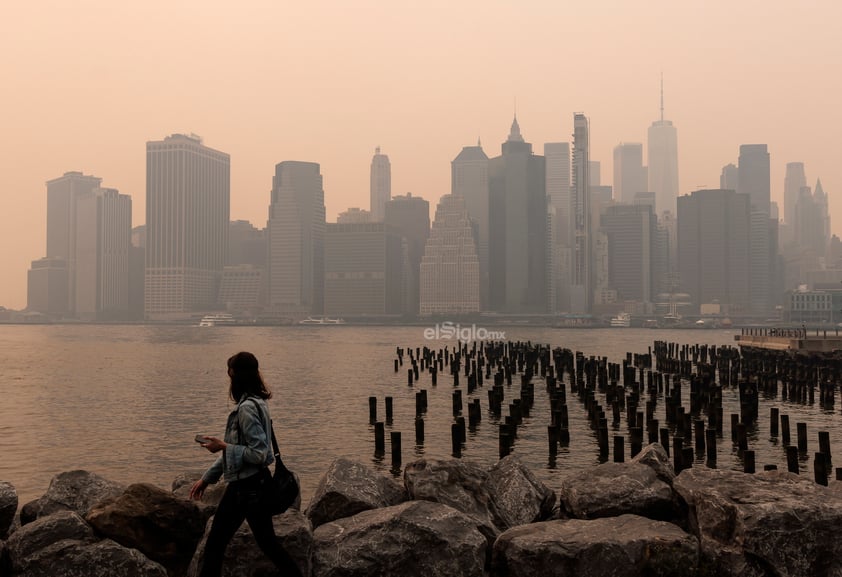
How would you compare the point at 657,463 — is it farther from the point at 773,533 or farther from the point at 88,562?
the point at 88,562

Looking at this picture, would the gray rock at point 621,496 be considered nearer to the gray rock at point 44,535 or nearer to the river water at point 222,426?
the gray rock at point 44,535

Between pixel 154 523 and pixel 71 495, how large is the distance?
3087 millimetres

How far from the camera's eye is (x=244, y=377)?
25.3 ft

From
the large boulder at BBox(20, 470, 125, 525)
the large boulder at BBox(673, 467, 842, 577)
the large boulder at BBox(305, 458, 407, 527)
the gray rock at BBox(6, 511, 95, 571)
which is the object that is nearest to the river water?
the large boulder at BBox(20, 470, 125, 525)

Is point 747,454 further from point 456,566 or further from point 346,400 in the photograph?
point 346,400

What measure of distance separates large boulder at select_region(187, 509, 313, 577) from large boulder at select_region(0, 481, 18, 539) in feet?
12.9

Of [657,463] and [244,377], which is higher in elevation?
[244,377]

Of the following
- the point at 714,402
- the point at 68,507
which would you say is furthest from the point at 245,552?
the point at 714,402

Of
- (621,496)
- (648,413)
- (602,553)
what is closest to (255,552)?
(602,553)

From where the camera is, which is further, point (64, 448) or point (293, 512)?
point (64, 448)

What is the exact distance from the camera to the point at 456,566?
379 inches

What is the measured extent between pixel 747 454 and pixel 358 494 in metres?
11.8

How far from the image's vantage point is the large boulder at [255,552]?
29.9 ft

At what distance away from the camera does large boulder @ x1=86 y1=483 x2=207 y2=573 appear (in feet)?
32.9
